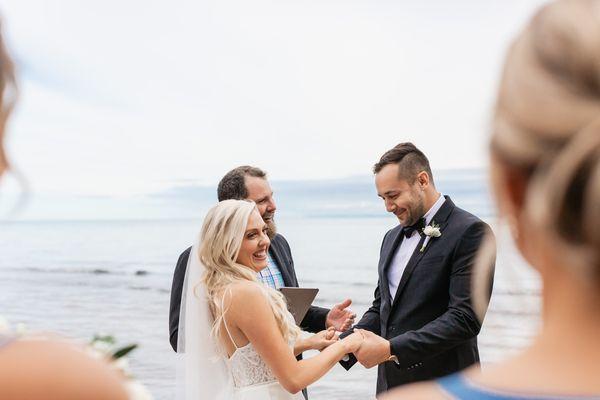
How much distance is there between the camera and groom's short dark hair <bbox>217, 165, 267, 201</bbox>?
16.5 feet

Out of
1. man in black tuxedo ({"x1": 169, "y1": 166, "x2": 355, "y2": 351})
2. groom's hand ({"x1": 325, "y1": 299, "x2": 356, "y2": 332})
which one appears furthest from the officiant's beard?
groom's hand ({"x1": 325, "y1": 299, "x2": 356, "y2": 332})

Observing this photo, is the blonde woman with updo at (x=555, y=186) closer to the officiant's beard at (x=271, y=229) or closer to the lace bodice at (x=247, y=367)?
the lace bodice at (x=247, y=367)

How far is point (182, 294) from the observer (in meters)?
4.68

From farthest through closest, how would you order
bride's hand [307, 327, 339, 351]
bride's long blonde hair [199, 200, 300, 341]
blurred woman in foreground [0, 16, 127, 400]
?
bride's hand [307, 327, 339, 351]
bride's long blonde hair [199, 200, 300, 341]
blurred woman in foreground [0, 16, 127, 400]

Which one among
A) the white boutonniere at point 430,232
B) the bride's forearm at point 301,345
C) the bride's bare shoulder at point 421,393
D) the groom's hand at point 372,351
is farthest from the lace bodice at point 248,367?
the bride's bare shoulder at point 421,393

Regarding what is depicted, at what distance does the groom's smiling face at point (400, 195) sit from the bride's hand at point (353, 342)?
2.80 ft

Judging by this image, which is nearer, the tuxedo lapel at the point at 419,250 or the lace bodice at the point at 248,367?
the lace bodice at the point at 248,367

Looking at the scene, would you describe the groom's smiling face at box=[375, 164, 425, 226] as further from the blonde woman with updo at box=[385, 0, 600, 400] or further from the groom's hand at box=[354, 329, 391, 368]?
the blonde woman with updo at box=[385, 0, 600, 400]

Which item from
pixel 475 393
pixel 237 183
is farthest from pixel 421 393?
pixel 237 183

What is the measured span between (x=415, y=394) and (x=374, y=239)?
38.0m

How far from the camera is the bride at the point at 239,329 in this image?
13.0ft

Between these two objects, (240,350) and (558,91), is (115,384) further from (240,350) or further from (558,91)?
(240,350)

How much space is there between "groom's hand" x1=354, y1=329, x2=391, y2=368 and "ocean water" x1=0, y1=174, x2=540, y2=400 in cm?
68

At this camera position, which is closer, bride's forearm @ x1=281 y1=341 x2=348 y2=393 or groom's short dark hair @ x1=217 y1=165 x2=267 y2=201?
bride's forearm @ x1=281 y1=341 x2=348 y2=393
